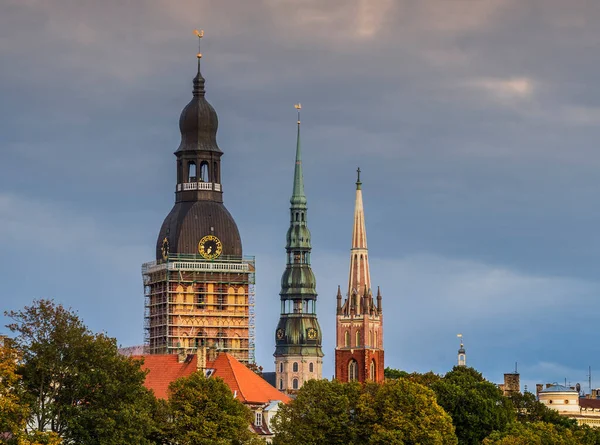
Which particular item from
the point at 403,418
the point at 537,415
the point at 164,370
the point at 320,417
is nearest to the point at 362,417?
the point at 403,418

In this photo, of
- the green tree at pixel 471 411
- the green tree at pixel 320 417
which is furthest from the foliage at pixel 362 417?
the green tree at pixel 471 411

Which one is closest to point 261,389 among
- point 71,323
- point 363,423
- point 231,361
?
point 231,361

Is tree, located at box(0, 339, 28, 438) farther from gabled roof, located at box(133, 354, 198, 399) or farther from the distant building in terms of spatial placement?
gabled roof, located at box(133, 354, 198, 399)

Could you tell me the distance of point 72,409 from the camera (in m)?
135

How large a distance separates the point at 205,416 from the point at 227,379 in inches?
1142

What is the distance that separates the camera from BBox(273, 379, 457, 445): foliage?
509 ft

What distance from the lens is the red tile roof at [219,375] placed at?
176000 millimetres

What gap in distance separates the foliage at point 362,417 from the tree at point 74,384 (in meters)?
21.6

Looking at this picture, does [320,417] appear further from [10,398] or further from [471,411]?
[10,398]

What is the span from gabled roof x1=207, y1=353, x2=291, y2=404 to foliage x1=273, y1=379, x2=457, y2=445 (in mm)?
15322

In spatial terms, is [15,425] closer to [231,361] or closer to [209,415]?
[209,415]

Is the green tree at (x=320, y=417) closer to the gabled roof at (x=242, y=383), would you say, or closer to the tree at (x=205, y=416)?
the tree at (x=205, y=416)

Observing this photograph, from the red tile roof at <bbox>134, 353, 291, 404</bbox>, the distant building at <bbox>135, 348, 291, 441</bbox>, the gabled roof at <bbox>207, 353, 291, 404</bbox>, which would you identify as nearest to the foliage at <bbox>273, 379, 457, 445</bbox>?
the distant building at <bbox>135, 348, 291, 441</bbox>

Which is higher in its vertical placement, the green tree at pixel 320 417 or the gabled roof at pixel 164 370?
the gabled roof at pixel 164 370
